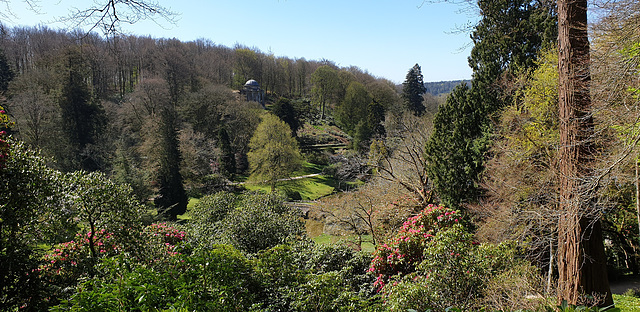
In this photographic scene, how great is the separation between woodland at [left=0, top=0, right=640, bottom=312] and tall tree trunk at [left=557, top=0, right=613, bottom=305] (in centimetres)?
3

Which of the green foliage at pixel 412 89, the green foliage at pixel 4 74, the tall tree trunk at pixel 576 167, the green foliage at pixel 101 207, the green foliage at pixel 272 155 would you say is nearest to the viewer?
the tall tree trunk at pixel 576 167

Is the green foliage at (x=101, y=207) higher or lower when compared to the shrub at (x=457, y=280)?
higher

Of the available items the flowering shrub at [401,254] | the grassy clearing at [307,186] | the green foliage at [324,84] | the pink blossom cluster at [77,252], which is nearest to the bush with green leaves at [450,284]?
the flowering shrub at [401,254]

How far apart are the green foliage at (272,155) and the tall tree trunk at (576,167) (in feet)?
91.9

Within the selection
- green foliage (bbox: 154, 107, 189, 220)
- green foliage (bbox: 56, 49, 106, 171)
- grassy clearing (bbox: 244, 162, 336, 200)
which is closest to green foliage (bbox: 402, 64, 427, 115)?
grassy clearing (bbox: 244, 162, 336, 200)

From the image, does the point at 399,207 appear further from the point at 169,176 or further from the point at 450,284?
the point at 169,176

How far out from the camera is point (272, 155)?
106ft

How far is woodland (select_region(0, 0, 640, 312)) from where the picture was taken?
15.1 ft

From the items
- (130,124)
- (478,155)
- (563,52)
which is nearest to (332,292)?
(563,52)

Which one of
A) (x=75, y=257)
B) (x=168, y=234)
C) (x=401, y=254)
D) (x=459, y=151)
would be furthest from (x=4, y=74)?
(x=401, y=254)

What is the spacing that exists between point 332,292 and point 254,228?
4.88m

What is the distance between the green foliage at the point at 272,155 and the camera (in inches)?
1259

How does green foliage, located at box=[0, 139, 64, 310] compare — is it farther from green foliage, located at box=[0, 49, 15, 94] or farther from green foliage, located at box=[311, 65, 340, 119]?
green foliage, located at box=[311, 65, 340, 119]

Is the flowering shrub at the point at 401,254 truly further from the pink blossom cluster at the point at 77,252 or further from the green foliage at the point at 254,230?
the pink blossom cluster at the point at 77,252
